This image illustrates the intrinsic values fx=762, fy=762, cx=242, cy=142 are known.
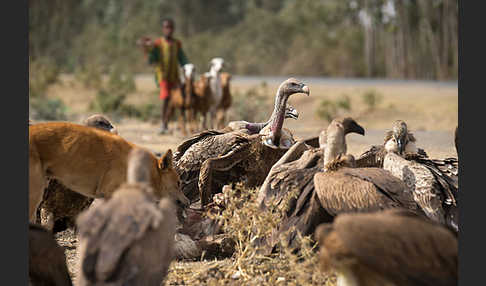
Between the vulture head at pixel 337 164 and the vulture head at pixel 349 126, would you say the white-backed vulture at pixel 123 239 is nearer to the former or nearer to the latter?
the vulture head at pixel 337 164

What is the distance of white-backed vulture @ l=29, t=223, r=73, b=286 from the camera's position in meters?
4.15

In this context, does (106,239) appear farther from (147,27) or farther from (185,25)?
(185,25)

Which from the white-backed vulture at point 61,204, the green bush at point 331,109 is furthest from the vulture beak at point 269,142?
the green bush at point 331,109

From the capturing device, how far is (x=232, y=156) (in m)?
6.64

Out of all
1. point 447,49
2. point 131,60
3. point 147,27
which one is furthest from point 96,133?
point 147,27

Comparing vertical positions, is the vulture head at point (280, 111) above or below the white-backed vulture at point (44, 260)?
above

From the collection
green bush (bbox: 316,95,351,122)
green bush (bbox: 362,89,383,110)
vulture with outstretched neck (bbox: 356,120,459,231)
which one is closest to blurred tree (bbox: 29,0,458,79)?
green bush (bbox: 362,89,383,110)

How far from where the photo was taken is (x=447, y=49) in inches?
1110

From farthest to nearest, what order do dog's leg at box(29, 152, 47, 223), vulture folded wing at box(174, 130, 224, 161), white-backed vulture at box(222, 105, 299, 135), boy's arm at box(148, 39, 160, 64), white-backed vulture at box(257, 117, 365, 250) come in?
boy's arm at box(148, 39, 160, 64)
white-backed vulture at box(222, 105, 299, 135)
vulture folded wing at box(174, 130, 224, 161)
white-backed vulture at box(257, 117, 365, 250)
dog's leg at box(29, 152, 47, 223)

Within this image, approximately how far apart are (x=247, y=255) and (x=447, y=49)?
24444mm

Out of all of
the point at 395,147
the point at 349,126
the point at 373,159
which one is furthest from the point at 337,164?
the point at 373,159

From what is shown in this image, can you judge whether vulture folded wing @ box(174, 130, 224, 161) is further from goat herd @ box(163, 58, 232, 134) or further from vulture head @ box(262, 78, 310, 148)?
goat herd @ box(163, 58, 232, 134)

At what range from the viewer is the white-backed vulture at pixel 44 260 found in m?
4.15

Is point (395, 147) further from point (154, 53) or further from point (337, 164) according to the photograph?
point (154, 53)
